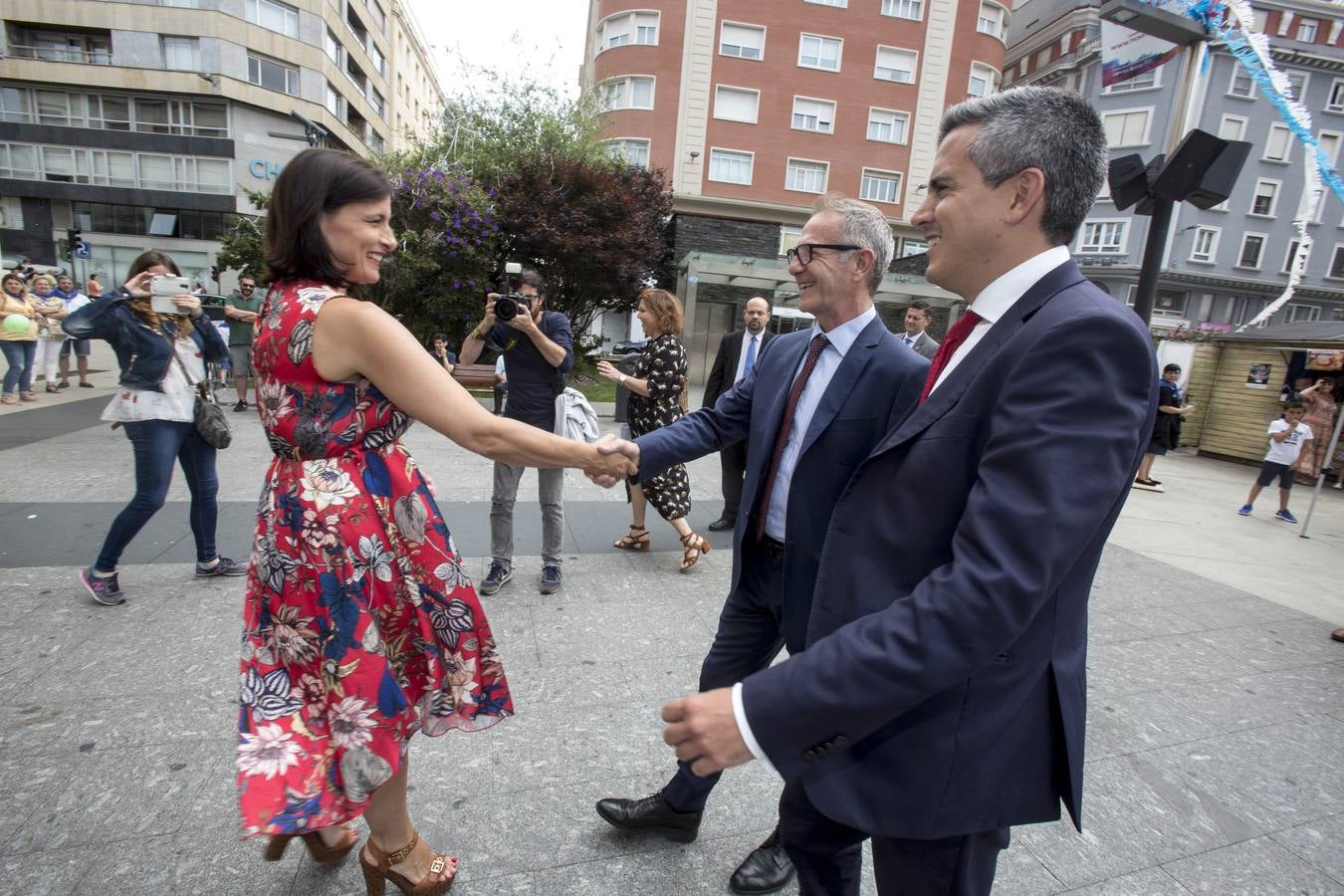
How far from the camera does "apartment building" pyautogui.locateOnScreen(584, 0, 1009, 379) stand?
28391 millimetres

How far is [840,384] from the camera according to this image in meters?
1.98

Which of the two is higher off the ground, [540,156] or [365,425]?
[540,156]

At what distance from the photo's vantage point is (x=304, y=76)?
108 feet

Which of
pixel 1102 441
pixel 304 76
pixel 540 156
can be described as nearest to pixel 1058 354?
pixel 1102 441

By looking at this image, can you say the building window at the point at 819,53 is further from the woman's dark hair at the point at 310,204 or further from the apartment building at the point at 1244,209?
the woman's dark hair at the point at 310,204

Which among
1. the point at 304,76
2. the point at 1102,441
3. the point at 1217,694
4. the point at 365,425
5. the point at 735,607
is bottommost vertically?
the point at 1217,694

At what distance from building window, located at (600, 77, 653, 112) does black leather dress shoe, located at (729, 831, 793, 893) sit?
30580 mm

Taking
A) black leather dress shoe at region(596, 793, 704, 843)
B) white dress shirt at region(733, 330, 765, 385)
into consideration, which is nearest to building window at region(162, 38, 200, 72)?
white dress shirt at region(733, 330, 765, 385)

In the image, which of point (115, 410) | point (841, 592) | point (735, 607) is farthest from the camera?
point (115, 410)

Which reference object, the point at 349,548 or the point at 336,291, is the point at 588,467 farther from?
the point at 336,291

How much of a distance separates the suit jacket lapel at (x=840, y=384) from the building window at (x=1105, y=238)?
37.4 meters

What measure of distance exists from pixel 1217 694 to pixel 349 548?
4.25 metres

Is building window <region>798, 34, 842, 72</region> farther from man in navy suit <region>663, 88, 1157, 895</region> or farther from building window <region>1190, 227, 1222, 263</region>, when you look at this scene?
man in navy suit <region>663, 88, 1157, 895</region>

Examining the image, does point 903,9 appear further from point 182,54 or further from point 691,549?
point 182,54
